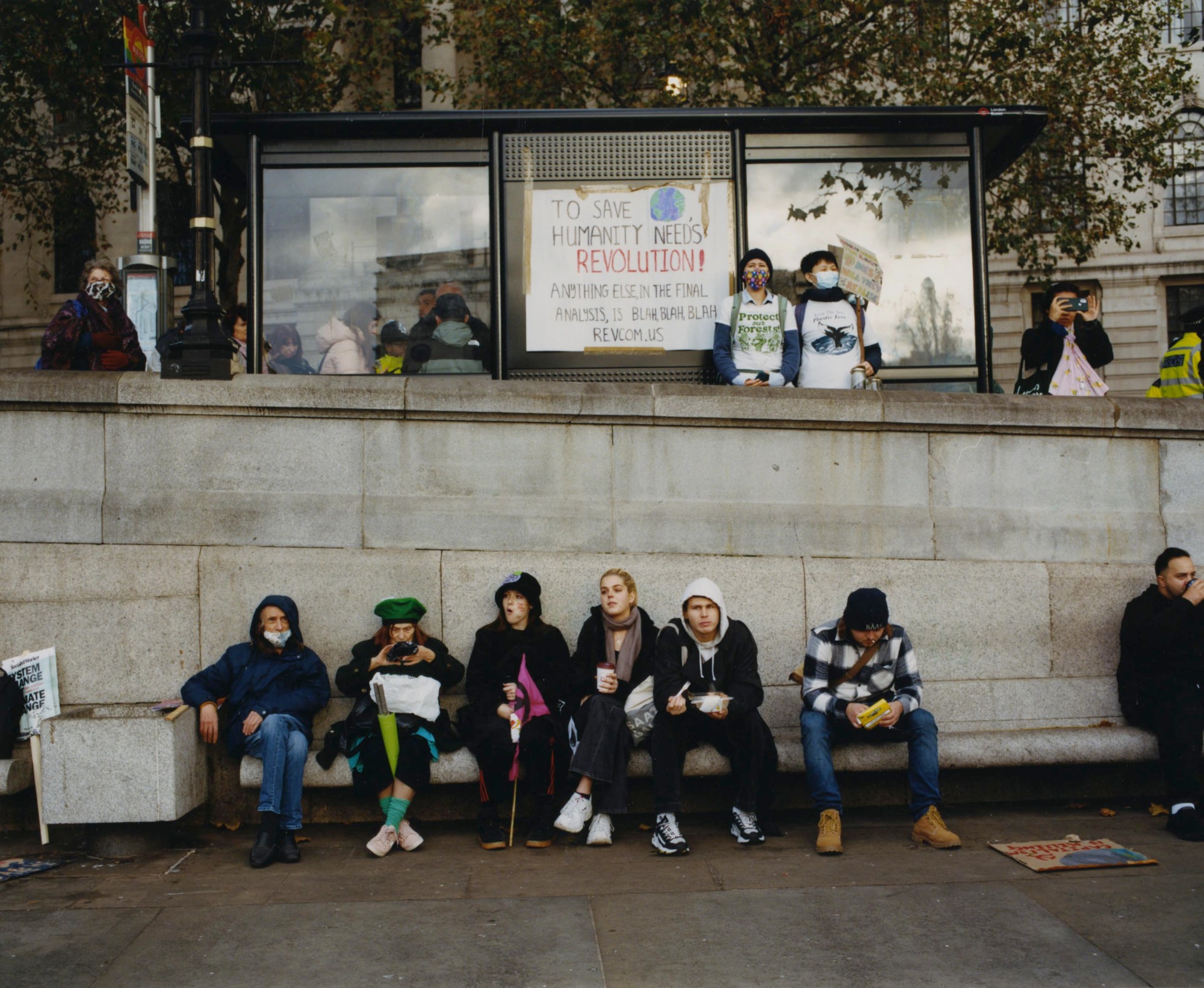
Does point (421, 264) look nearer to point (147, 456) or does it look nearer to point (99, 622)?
point (147, 456)

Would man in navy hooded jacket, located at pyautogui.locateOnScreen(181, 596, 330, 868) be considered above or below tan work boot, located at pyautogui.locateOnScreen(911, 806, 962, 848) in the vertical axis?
above

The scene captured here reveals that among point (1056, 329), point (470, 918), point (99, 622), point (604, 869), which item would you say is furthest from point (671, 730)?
point (1056, 329)

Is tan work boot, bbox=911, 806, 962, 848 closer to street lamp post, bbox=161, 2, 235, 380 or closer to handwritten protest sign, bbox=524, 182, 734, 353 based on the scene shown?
handwritten protest sign, bbox=524, 182, 734, 353

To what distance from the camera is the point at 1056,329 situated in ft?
26.9

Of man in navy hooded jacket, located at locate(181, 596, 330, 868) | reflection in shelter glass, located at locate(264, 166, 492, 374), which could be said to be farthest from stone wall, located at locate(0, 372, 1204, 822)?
reflection in shelter glass, located at locate(264, 166, 492, 374)

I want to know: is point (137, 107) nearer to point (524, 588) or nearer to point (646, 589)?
point (524, 588)

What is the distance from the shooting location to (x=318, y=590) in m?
6.64

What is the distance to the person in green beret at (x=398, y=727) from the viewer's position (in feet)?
19.2

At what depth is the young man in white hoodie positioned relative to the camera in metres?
5.83

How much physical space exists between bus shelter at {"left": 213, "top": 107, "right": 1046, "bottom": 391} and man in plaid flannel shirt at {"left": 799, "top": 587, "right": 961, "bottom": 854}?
264cm

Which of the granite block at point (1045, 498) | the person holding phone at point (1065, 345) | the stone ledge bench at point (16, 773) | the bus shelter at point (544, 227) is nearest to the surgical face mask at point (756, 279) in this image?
the bus shelter at point (544, 227)

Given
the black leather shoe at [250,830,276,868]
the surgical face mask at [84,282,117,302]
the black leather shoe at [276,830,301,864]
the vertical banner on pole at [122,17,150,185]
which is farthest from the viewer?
the vertical banner on pole at [122,17,150,185]

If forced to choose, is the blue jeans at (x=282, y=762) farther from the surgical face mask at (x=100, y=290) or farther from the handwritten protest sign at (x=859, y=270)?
the handwritten protest sign at (x=859, y=270)

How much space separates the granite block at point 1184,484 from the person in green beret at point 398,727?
4437 millimetres
